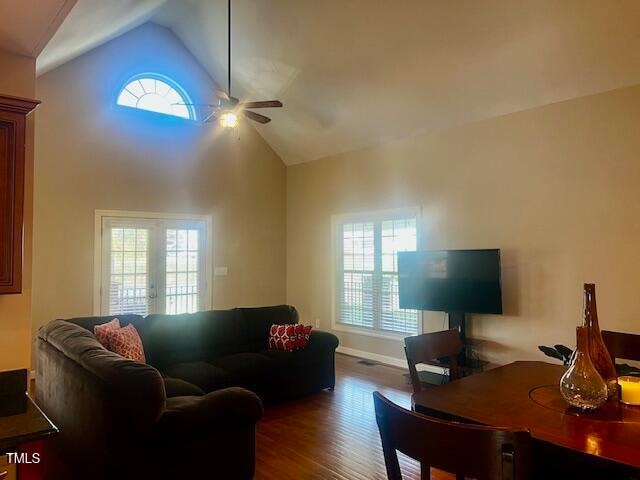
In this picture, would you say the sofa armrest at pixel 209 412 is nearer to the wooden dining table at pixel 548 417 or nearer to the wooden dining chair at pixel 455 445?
the wooden dining table at pixel 548 417

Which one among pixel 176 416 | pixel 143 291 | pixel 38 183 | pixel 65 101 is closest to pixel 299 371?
pixel 176 416

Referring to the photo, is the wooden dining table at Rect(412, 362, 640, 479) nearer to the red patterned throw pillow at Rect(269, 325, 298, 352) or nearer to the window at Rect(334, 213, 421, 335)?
the red patterned throw pillow at Rect(269, 325, 298, 352)

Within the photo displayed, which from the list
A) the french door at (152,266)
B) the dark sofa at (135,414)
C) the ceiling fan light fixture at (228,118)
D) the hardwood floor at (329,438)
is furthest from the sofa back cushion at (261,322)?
the french door at (152,266)

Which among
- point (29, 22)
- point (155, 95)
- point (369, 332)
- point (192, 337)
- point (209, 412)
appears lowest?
point (369, 332)

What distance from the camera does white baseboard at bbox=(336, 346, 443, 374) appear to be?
565cm

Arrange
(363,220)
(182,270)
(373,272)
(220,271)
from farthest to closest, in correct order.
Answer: (220,271)
(182,270)
(363,220)
(373,272)

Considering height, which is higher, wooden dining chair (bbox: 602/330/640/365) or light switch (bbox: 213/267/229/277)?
light switch (bbox: 213/267/229/277)

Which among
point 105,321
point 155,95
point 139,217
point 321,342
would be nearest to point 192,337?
point 105,321

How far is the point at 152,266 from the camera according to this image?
648cm

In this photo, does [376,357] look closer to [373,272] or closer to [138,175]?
[373,272]

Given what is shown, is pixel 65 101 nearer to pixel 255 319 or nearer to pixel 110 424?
pixel 255 319

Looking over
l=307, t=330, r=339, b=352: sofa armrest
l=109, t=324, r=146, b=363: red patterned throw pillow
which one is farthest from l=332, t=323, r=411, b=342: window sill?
l=109, t=324, r=146, b=363: red patterned throw pillow

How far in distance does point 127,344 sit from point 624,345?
3496mm

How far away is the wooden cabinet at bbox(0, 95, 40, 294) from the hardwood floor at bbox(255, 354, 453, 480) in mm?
2005
